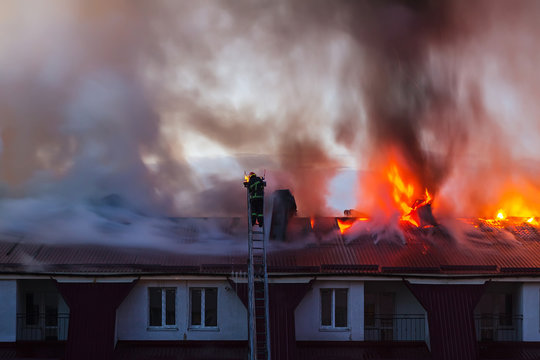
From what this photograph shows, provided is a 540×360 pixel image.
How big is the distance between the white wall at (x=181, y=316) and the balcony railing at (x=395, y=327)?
4705mm

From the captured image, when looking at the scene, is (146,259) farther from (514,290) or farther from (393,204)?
(514,290)

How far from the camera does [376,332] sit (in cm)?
2406

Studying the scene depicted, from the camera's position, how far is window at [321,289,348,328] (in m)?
23.0

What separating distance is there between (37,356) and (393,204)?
15074 millimetres

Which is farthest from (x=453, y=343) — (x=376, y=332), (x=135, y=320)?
(x=135, y=320)

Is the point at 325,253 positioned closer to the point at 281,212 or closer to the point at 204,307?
the point at 281,212

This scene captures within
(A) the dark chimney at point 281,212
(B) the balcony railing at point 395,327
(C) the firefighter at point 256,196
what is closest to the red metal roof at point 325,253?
(A) the dark chimney at point 281,212

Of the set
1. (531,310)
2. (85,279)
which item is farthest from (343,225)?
(85,279)

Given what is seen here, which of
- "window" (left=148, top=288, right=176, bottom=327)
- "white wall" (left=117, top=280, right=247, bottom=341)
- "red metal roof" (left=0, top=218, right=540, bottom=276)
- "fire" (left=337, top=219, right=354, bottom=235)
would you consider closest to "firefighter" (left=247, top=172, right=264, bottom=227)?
"red metal roof" (left=0, top=218, right=540, bottom=276)

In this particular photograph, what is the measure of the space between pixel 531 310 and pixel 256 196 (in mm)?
10853

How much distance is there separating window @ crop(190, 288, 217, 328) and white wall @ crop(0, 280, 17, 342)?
5.93 m

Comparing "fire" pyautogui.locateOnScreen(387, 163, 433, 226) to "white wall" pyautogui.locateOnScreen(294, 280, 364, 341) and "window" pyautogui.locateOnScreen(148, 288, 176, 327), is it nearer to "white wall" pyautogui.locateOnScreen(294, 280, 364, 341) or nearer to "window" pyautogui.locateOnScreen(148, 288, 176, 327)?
"white wall" pyautogui.locateOnScreen(294, 280, 364, 341)

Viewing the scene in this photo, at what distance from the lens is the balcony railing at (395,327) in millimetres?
23562

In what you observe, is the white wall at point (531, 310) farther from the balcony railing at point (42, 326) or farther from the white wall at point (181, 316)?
the balcony railing at point (42, 326)
